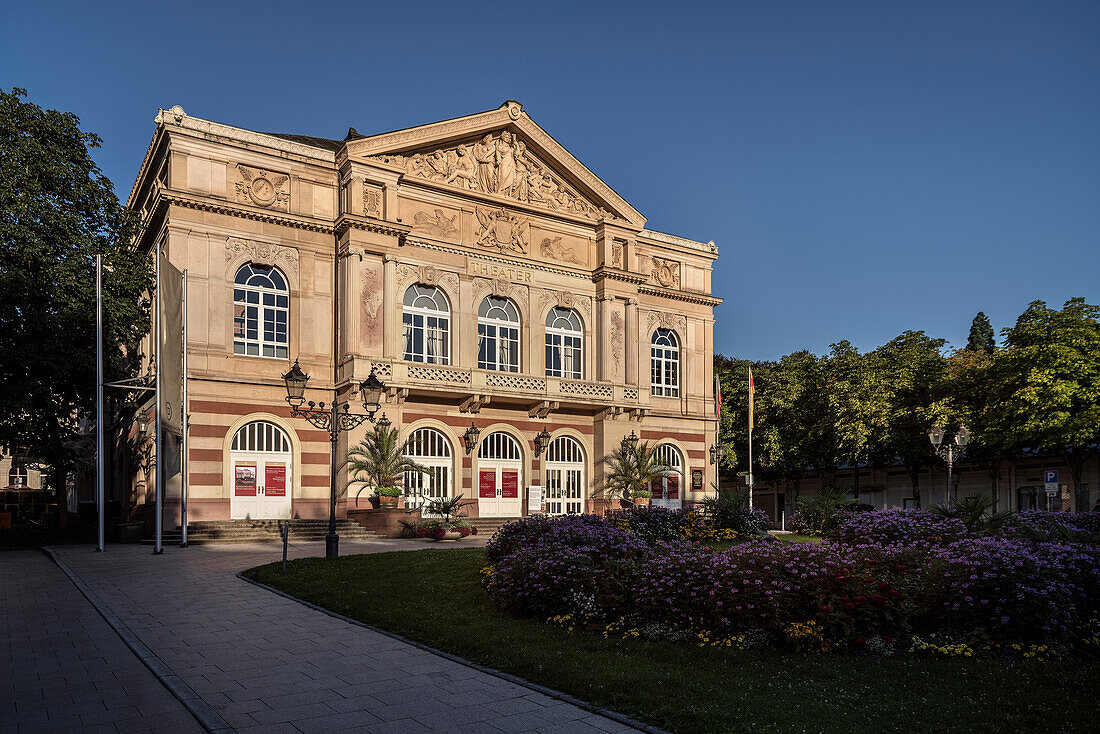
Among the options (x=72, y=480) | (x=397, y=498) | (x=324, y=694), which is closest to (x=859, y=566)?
(x=324, y=694)

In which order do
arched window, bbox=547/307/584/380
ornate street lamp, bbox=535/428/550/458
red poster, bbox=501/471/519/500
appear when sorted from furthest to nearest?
arched window, bbox=547/307/584/380 → red poster, bbox=501/471/519/500 → ornate street lamp, bbox=535/428/550/458

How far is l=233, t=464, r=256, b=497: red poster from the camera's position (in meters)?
30.5

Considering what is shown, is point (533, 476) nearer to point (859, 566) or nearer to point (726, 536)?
point (726, 536)

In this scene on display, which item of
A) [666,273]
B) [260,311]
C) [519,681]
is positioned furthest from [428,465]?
[519,681]

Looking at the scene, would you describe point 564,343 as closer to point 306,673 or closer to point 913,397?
point 913,397

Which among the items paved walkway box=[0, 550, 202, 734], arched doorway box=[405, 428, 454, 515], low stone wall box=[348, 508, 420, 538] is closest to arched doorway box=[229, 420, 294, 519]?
low stone wall box=[348, 508, 420, 538]

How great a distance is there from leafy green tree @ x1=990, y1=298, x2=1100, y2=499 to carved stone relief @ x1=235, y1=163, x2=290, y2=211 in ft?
117

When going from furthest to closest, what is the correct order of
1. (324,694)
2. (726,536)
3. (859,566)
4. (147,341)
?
(147,341)
(726,536)
(859,566)
(324,694)

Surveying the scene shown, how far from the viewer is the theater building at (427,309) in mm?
30688

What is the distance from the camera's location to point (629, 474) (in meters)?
38.3

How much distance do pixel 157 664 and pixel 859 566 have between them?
9.17 m

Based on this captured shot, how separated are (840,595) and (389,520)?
21.4 meters

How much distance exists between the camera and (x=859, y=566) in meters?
11.0

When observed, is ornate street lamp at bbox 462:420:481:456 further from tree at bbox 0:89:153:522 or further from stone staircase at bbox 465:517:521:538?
tree at bbox 0:89:153:522
